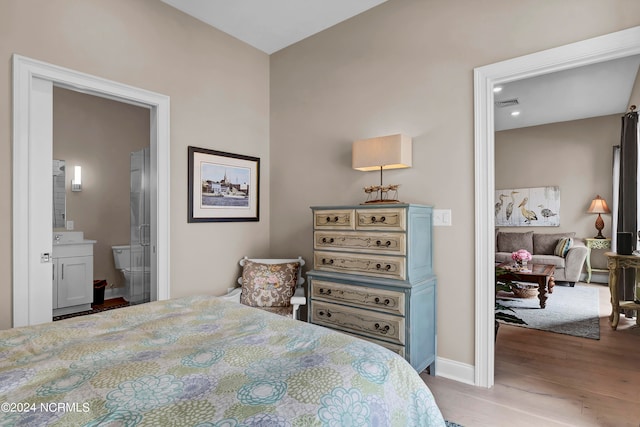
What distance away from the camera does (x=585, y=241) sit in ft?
21.5

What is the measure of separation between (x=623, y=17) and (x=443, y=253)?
1.74 metres

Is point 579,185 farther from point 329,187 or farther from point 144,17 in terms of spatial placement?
point 144,17

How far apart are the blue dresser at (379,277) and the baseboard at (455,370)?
0.19ft

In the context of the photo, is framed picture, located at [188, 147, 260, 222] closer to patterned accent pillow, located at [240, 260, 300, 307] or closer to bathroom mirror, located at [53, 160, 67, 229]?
patterned accent pillow, located at [240, 260, 300, 307]

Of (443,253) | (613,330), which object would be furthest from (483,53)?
(613,330)

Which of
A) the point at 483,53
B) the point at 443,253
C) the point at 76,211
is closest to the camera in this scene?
the point at 483,53

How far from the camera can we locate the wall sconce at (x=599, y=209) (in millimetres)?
6375

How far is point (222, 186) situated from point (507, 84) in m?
3.73

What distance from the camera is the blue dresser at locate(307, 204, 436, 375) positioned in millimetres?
2365

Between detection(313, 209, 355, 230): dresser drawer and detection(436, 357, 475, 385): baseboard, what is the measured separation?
1205 millimetres

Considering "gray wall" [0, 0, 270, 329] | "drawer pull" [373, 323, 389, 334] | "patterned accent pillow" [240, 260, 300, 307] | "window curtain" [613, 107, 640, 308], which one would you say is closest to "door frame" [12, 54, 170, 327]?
"gray wall" [0, 0, 270, 329]

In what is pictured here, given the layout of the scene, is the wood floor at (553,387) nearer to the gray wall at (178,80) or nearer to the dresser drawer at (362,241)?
the dresser drawer at (362,241)

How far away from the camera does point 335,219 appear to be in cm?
271

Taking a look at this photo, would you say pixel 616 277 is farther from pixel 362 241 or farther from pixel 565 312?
pixel 362 241
